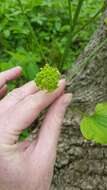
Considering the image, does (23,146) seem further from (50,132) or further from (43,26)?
(43,26)

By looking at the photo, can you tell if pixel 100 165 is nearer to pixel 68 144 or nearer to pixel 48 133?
pixel 68 144

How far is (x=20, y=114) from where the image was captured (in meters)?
1.23

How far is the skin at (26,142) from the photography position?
1.21 m

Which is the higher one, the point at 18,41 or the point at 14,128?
the point at 14,128

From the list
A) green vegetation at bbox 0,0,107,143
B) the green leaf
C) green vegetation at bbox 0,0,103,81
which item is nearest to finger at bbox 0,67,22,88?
the green leaf

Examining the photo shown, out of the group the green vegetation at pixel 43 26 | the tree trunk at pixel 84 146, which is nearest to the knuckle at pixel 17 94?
the tree trunk at pixel 84 146

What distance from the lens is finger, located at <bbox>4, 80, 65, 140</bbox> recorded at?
122cm

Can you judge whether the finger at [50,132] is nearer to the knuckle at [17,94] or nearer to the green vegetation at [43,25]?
the knuckle at [17,94]

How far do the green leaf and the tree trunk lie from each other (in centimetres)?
26

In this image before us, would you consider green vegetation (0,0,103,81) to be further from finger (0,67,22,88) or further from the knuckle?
the knuckle

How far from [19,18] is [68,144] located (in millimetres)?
1509

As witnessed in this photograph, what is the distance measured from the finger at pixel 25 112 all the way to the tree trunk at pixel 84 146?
0.42m

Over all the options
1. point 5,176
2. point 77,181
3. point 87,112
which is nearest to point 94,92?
point 87,112

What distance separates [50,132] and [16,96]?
137mm
